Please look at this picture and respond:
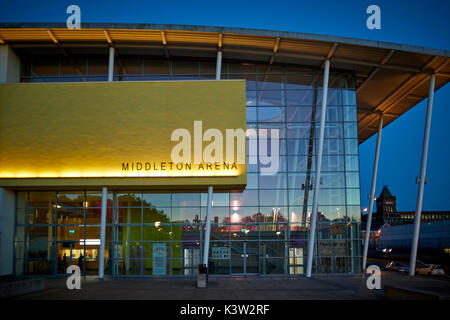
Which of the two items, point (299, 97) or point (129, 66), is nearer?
point (129, 66)

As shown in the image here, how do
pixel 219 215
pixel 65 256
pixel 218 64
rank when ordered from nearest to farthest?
pixel 218 64 → pixel 65 256 → pixel 219 215

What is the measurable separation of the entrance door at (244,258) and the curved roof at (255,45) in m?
11.9

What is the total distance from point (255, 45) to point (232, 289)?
562 inches

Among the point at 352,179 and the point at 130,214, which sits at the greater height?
the point at 352,179

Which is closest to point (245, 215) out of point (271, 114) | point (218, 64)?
point (271, 114)

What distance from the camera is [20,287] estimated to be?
55.0 ft

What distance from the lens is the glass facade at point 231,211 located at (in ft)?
83.8

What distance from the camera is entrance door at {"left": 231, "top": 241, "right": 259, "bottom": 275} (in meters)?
25.8

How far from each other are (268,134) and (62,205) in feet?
45.2

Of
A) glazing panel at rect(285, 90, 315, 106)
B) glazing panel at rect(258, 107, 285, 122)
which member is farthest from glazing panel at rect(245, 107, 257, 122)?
glazing panel at rect(285, 90, 315, 106)

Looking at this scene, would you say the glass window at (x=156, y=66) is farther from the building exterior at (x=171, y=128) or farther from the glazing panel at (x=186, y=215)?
the glazing panel at (x=186, y=215)

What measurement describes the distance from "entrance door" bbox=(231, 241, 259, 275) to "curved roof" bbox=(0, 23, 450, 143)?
39.0 feet

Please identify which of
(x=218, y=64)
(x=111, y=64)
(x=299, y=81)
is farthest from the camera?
(x=299, y=81)

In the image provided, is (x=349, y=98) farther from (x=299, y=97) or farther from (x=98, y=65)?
(x=98, y=65)
